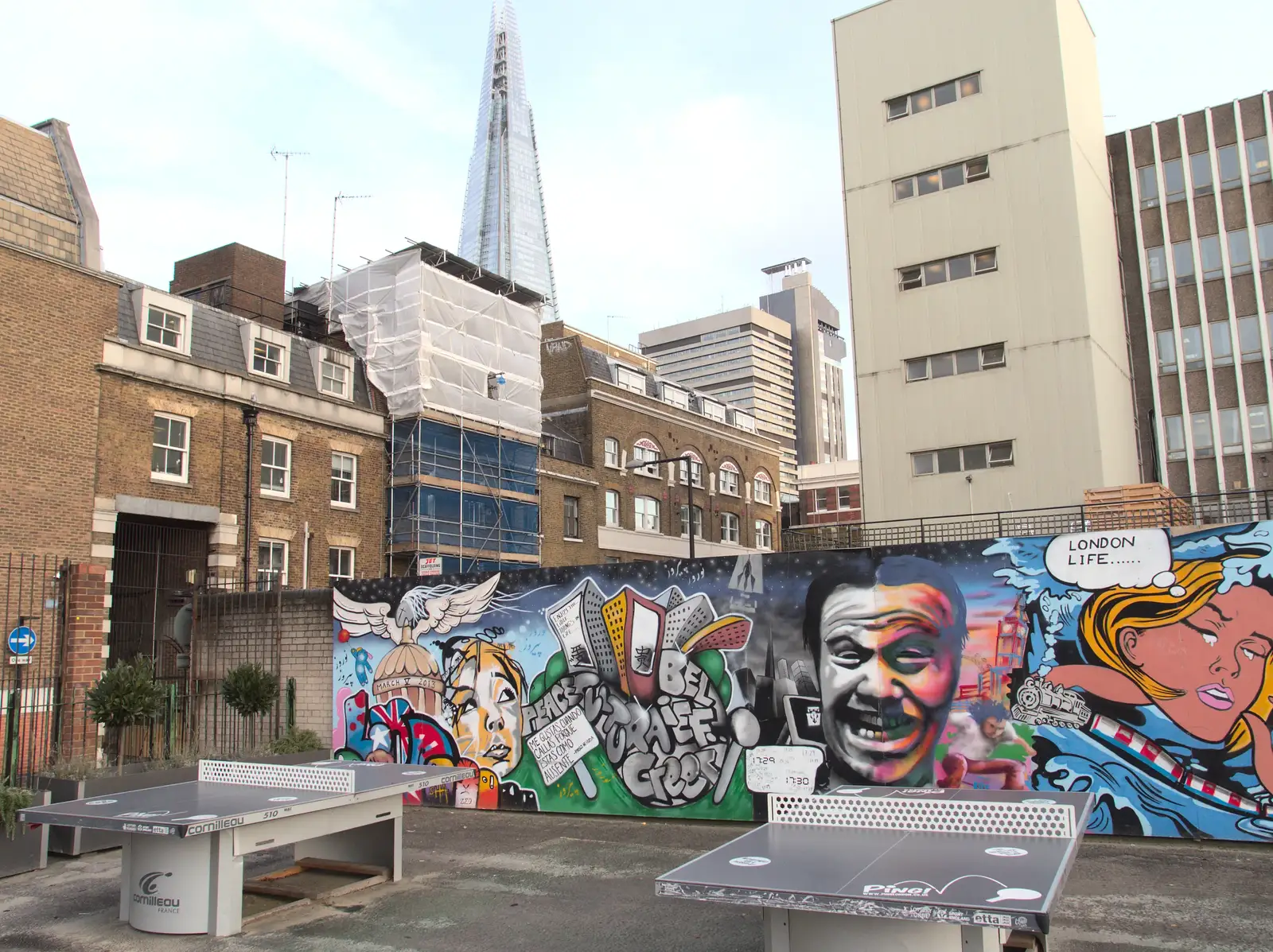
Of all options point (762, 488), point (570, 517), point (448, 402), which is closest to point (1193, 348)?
→ point (570, 517)

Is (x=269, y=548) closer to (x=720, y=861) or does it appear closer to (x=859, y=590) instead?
(x=859, y=590)

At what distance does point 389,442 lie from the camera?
110ft

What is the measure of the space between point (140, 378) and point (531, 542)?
17198mm

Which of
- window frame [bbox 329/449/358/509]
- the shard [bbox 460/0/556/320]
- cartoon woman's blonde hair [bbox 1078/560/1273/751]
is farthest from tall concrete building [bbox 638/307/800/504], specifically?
cartoon woman's blonde hair [bbox 1078/560/1273/751]

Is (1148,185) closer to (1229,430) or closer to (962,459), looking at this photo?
(1229,430)

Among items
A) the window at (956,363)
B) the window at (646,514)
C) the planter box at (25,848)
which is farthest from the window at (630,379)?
the planter box at (25,848)

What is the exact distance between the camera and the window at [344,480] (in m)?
31.3

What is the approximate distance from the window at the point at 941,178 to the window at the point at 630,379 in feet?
73.8

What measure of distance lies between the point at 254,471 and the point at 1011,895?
89.3 feet

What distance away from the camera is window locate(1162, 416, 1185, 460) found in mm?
32375

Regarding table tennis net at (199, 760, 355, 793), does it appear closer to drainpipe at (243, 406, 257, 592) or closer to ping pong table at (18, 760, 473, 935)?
ping pong table at (18, 760, 473, 935)

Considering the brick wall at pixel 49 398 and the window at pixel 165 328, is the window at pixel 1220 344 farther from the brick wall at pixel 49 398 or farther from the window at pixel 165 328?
the brick wall at pixel 49 398

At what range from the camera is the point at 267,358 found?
2998 cm

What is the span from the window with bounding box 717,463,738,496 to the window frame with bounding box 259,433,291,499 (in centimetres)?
2803
